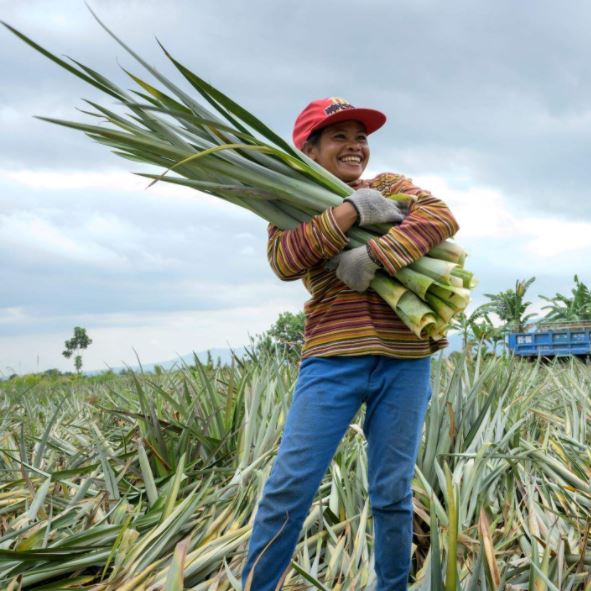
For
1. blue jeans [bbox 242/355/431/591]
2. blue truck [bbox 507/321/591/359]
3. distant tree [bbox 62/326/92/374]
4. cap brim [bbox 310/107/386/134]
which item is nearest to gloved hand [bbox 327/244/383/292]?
blue jeans [bbox 242/355/431/591]

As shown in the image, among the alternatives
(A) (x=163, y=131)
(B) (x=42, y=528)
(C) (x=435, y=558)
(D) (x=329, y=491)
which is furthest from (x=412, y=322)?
(B) (x=42, y=528)

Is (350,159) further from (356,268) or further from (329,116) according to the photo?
(356,268)

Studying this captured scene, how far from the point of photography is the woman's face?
83.7 inches

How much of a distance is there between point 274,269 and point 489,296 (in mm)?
25164

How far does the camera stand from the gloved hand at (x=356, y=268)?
1845 millimetres

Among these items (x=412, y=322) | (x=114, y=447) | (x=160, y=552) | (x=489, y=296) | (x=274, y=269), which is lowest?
(x=160, y=552)

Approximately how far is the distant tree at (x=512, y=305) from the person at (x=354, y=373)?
21.8 metres

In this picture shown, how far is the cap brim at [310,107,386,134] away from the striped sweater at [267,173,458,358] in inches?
10.4

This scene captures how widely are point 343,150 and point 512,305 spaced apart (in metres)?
23.8

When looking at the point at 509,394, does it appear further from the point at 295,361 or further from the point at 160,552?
the point at 160,552

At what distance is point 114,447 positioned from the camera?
365 cm

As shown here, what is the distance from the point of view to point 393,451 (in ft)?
6.36

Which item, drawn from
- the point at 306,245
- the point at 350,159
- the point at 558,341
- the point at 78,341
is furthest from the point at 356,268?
the point at 78,341

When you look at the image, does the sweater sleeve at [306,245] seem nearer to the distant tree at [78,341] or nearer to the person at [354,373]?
the person at [354,373]
